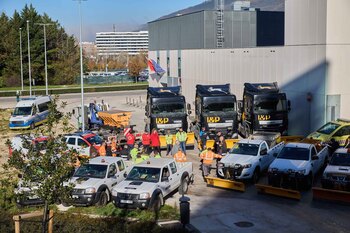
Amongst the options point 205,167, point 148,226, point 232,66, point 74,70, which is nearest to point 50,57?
point 74,70

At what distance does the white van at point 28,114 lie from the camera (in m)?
38.3

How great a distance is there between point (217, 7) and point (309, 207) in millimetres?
39149

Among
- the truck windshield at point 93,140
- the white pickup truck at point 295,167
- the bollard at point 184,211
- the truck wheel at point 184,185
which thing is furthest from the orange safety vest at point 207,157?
the truck windshield at point 93,140

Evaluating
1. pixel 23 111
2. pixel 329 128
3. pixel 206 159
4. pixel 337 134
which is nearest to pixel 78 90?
pixel 23 111

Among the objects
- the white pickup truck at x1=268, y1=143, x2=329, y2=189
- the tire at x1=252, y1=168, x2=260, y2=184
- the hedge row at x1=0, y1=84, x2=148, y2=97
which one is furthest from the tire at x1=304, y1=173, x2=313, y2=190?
the hedge row at x1=0, y1=84, x2=148, y2=97

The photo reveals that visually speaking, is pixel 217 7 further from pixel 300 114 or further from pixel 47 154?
pixel 47 154

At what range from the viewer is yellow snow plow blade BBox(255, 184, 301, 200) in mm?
17797

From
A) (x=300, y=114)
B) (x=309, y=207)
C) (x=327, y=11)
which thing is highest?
(x=327, y=11)

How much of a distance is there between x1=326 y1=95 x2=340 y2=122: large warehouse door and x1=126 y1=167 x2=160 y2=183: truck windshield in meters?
14.8

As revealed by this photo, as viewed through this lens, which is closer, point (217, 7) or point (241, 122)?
point (241, 122)

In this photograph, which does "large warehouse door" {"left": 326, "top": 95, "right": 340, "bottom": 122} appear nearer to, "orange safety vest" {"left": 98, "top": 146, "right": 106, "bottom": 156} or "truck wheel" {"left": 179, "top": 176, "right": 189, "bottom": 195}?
"truck wheel" {"left": 179, "top": 176, "right": 189, "bottom": 195}

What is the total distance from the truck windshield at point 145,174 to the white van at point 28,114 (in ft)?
73.9

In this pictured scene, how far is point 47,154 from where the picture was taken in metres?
11.1

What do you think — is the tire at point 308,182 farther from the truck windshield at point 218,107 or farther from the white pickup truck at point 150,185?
the truck windshield at point 218,107
